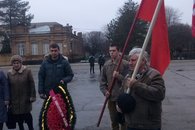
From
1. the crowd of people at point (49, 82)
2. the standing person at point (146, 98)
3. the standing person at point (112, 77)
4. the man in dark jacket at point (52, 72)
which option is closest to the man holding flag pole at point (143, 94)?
the standing person at point (146, 98)

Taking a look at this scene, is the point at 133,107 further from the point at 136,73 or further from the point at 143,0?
the point at 143,0

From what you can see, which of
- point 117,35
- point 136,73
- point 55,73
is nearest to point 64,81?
point 55,73

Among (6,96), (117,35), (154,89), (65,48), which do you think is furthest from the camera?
(65,48)

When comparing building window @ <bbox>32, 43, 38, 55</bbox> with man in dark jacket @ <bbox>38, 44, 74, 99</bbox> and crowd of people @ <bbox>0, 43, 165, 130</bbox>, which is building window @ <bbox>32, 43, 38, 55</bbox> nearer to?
crowd of people @ <bbox>0, 43, 165, 130</bbox>

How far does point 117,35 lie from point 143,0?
50.1m

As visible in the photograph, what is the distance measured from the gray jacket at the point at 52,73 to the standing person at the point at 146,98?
3.04 meters

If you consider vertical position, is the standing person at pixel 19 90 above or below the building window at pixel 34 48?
above

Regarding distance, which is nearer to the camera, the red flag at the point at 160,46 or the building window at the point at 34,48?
the red flag at the point at 160,46

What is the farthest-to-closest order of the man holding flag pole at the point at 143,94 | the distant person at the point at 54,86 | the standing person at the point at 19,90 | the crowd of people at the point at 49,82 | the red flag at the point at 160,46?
the standing person at the point at 19,90
the distant person at the point at 54,86
the crowd of people at the point at 49,82
the red flag at the point at 160,46
the man holding flag pole at the point at 143,94

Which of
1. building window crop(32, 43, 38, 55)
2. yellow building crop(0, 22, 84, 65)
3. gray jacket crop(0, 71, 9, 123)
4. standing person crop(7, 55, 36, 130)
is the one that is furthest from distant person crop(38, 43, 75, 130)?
building window crop(32, 43, 38, 55)

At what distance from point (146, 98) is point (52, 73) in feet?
10.9

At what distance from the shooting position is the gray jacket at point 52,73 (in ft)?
25.9

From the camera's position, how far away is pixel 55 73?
25.9ft

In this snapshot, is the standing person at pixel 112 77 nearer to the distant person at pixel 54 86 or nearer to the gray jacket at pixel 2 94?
the distant person at pixel 54 86
